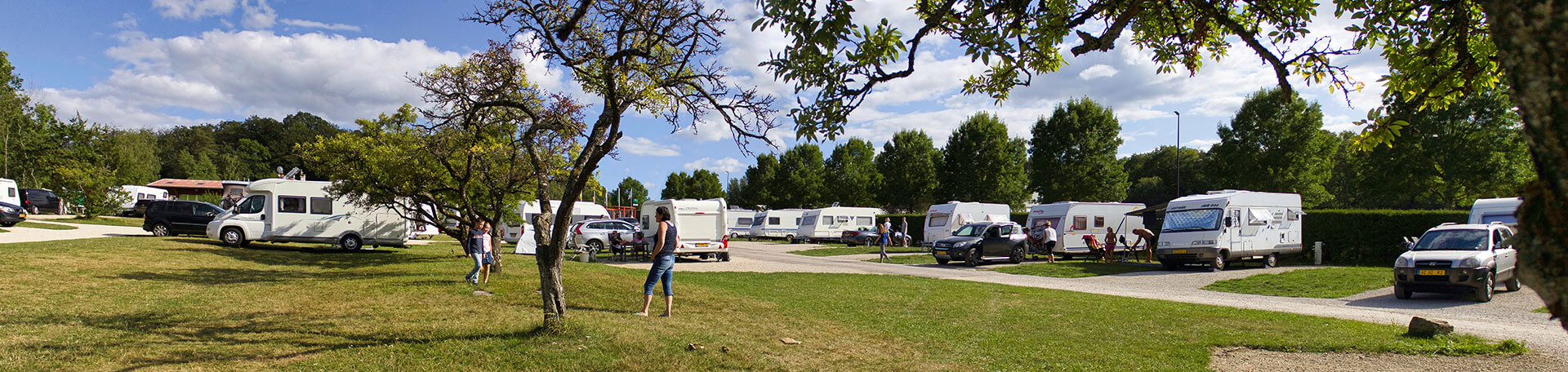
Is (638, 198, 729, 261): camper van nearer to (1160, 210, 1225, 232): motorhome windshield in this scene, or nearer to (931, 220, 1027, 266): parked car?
(931, 220, 1027, 266): parked car

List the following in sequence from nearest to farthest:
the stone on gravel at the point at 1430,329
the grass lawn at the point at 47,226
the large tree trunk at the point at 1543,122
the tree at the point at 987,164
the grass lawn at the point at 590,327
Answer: the large tree trunk at the point at 1543,122 < the grass lawn at the point at 590,327 < the stone on gravel at the point at 1430,329 < the grass lawn at the point at 47,226 < the tree at the point at 987,164

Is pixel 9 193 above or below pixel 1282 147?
below

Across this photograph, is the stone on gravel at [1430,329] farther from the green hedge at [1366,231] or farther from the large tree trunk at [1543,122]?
the green hedge at [1366,231]

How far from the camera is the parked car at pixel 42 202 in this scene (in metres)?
39.9

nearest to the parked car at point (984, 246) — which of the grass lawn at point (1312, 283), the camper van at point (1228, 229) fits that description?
the camper van at point (1228, 229)

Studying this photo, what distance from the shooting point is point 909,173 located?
2029 inches

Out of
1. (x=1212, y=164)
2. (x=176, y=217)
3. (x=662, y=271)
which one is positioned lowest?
(x=662, y=271)

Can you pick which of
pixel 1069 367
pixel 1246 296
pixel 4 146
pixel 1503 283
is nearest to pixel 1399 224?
pixel 1503 283

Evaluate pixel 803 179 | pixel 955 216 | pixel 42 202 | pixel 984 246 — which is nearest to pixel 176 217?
pixel 984 246

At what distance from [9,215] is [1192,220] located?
36469 mm

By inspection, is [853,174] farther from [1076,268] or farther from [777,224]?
[1076,268]

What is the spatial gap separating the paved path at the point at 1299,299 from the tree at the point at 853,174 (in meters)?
35.1

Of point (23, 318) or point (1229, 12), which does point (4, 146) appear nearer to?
point (23, 318)

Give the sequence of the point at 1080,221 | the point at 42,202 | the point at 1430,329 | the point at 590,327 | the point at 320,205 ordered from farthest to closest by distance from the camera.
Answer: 1. the point at 42,202
2. the point at 1080,221
3. the point at 320,205
4. the point at 590,327
5. the point at 1430,329
